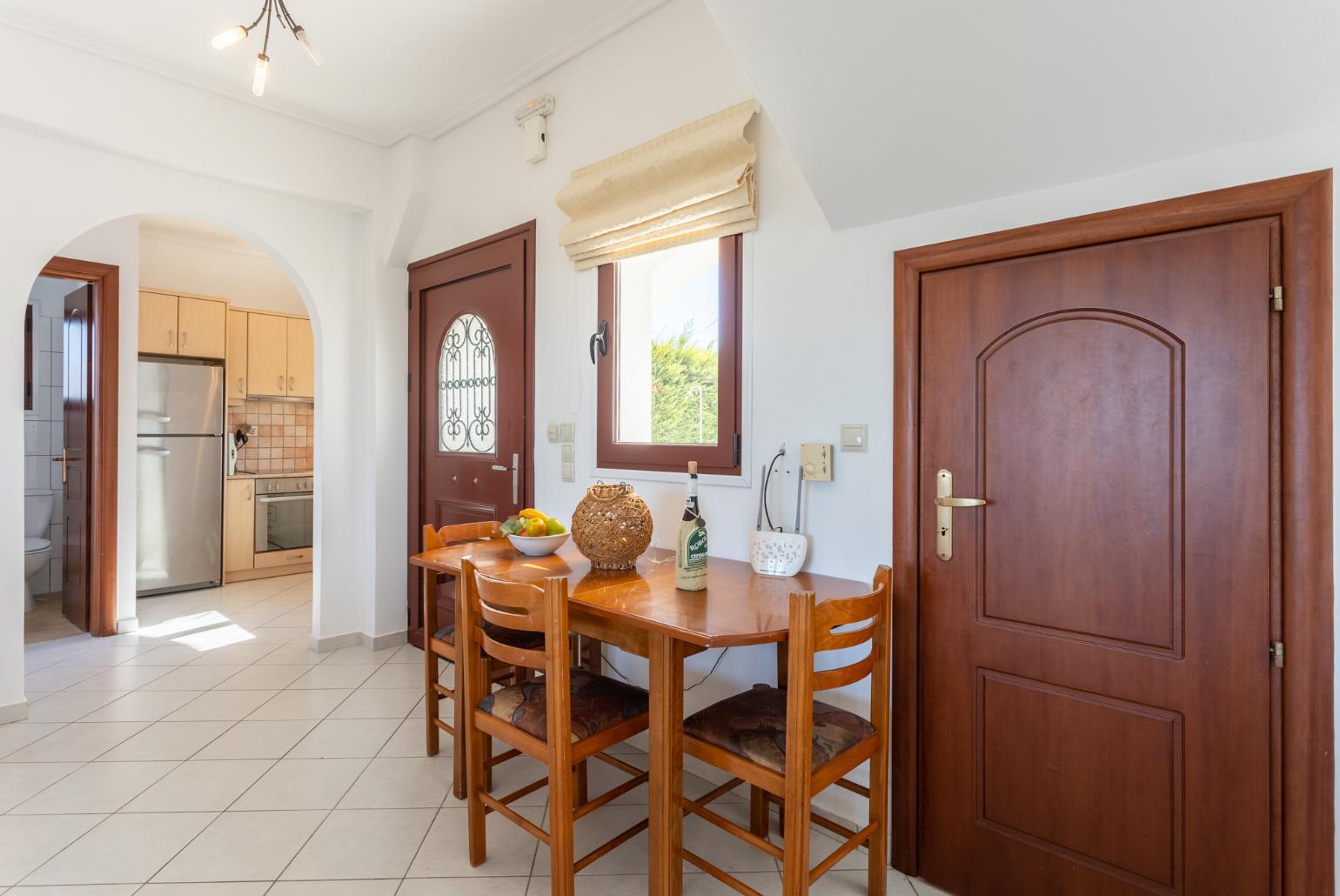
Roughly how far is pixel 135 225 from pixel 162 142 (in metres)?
1.35

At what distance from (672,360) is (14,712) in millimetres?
3130

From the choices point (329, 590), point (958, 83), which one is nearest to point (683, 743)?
point (958, 83)

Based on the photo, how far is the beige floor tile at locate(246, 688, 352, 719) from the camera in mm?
2930

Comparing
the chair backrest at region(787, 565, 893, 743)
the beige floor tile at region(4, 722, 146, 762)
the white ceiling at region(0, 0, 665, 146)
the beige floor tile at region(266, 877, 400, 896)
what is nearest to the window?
the chair backrest at region(787, 565, 893, 743)

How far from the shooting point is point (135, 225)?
4.11 metres

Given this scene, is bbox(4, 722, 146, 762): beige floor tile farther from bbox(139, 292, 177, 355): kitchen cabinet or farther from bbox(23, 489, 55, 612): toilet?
bbox(139, 292, 177, 355): kitchen cabinet

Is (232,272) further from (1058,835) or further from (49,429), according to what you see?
(1058,835)

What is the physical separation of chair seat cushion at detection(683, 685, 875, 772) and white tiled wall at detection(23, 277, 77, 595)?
5.31 metres

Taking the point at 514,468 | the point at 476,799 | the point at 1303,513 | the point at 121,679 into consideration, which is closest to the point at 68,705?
the point at 121,679

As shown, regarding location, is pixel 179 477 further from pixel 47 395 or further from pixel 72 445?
pixel 47 395

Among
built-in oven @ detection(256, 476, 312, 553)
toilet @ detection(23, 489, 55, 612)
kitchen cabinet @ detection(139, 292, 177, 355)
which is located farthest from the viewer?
built-in oven @ detection(256, 476, 312, 553)

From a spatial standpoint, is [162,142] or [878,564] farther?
[162,142]

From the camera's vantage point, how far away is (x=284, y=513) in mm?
5609

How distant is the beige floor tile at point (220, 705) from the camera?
289cm
